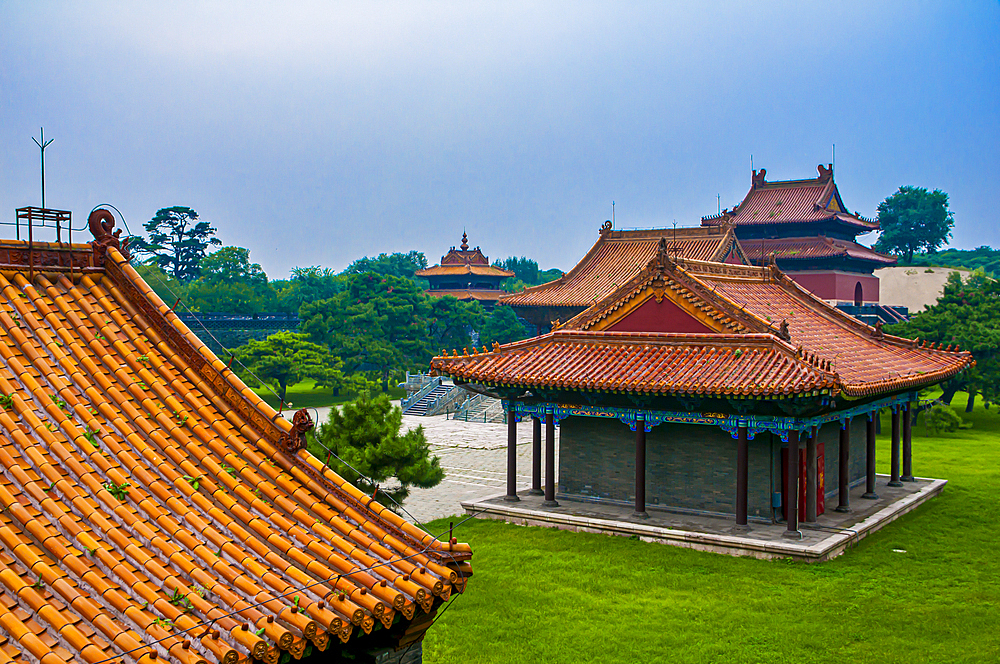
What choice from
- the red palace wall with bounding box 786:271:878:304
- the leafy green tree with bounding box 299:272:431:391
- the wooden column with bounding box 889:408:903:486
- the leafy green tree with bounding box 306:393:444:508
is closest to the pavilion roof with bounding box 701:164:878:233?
the red palace wall with bounding box 786:271:878:304

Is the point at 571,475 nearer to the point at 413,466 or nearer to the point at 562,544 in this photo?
the point at 562,544

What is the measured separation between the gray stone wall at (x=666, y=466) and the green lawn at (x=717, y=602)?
1.81 metres

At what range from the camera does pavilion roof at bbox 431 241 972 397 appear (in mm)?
16359

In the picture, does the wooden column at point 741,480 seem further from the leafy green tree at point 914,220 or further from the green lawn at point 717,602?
the leafy green tree at point 914,220

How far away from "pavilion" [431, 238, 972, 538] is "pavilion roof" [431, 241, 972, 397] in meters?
0.03

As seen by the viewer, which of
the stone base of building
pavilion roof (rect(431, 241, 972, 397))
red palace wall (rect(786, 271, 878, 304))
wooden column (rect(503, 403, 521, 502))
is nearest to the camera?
the stone base of building

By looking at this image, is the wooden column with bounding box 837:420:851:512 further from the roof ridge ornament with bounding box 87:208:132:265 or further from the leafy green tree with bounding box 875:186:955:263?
the leafy green tree with bounding box 875:186:955:263

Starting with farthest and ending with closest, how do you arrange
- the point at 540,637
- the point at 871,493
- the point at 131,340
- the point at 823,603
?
the point at 871,493 < the point at 823,603 < the point at 540,637 < the point at 131,340

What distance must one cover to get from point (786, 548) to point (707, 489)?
8.14 feet

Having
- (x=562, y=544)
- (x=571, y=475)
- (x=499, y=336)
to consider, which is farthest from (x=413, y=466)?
(x=499, y=336)

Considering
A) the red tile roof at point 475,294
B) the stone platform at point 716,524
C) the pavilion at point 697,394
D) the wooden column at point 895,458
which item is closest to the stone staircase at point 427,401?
the red tile roof at point 475,294

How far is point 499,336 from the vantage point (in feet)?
→ 173

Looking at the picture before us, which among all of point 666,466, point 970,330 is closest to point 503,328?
point 970,330

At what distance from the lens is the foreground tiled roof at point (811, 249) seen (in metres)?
50.0
